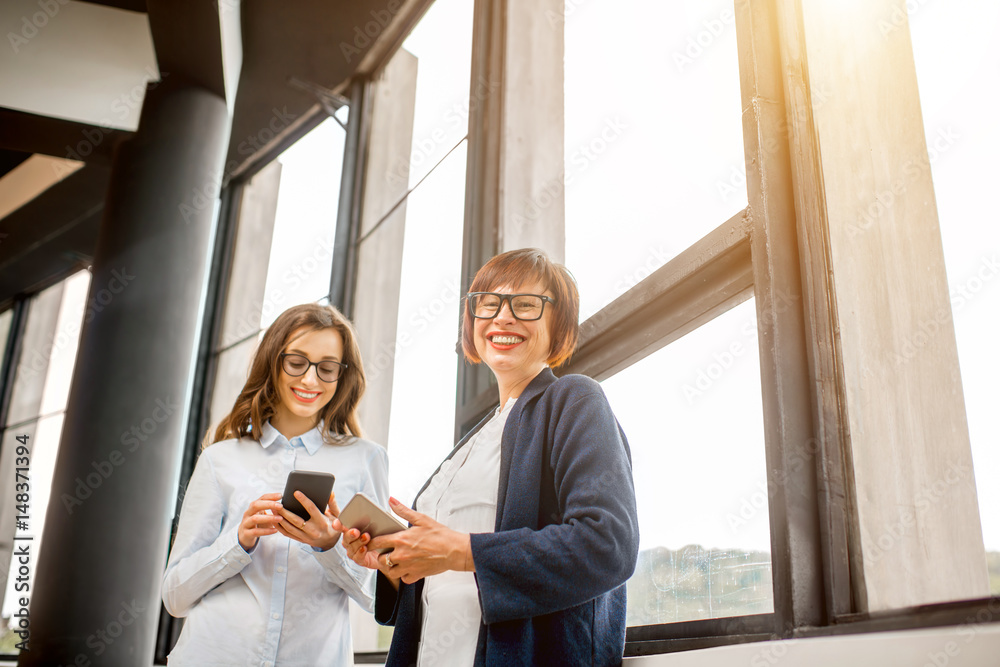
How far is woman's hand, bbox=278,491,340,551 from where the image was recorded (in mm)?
1628

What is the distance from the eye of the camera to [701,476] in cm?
183

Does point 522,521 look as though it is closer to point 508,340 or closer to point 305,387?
point 508,340

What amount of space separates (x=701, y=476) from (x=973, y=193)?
800mm

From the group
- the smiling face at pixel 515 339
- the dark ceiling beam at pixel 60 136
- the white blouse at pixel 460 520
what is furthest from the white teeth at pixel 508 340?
the dark ceiling beam at pixel 60 136

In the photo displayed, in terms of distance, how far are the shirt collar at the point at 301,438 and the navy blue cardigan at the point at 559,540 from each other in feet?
2.11

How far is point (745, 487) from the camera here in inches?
66.2

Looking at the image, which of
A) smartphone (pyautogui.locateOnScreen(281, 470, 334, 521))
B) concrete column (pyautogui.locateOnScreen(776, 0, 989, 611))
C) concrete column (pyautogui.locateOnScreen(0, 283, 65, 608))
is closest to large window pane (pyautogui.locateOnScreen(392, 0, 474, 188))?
concrete column (pyautogui.locateOnScreen(776, 0, 989, 611))

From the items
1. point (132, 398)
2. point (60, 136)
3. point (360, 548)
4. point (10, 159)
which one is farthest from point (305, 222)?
point (360, 548)

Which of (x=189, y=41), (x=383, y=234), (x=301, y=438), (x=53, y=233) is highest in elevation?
(x=53, y=233)

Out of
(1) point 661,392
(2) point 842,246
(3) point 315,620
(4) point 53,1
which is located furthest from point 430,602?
(4) point 53,1

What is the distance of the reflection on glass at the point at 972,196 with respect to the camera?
1.24m

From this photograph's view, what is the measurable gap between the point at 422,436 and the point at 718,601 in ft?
6.40

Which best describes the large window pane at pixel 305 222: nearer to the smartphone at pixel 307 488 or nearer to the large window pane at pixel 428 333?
the large window pane at pixel 428 333

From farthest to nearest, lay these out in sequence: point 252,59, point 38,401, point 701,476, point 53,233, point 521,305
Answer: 1. point 38,401
2. point 53,233
3. point 252,59
4. point 701,476
5. point 521,305
